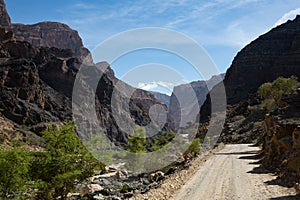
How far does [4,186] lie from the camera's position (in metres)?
17.3

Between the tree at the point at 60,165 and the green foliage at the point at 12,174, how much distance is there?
1.99 metres

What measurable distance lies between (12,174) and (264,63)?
117 meters

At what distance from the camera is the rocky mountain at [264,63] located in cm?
11256

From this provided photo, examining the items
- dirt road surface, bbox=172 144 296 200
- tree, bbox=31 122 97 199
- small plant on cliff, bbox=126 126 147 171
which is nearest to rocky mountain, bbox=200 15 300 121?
small plant on cliff, bbox=126 126 147 171

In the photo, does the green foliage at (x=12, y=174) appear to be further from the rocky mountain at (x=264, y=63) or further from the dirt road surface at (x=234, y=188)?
the rocky mountain at (x=264, y=63)

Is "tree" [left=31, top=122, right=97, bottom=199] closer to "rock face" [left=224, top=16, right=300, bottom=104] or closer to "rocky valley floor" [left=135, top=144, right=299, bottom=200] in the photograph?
"rocky valley floor" [left=135, top=144, right=299, bottom=200]

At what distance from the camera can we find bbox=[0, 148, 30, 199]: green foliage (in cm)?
1728

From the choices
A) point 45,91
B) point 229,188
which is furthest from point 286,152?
point 45,91

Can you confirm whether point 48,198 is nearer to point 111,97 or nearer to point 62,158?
point 62,158

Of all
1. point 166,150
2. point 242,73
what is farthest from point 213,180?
point 242,73

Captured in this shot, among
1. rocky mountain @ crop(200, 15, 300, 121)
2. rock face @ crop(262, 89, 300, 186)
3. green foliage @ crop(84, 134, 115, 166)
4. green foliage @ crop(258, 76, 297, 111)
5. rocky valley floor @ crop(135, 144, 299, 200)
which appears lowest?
green foliage @ crop(84, 134, 115, 166)

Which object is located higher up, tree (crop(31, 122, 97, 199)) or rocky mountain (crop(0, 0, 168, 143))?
rocky mountain (crop(0, 0, 168, 143))

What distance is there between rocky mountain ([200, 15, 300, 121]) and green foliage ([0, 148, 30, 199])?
3929 inches

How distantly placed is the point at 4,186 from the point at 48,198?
4723 millimetres
